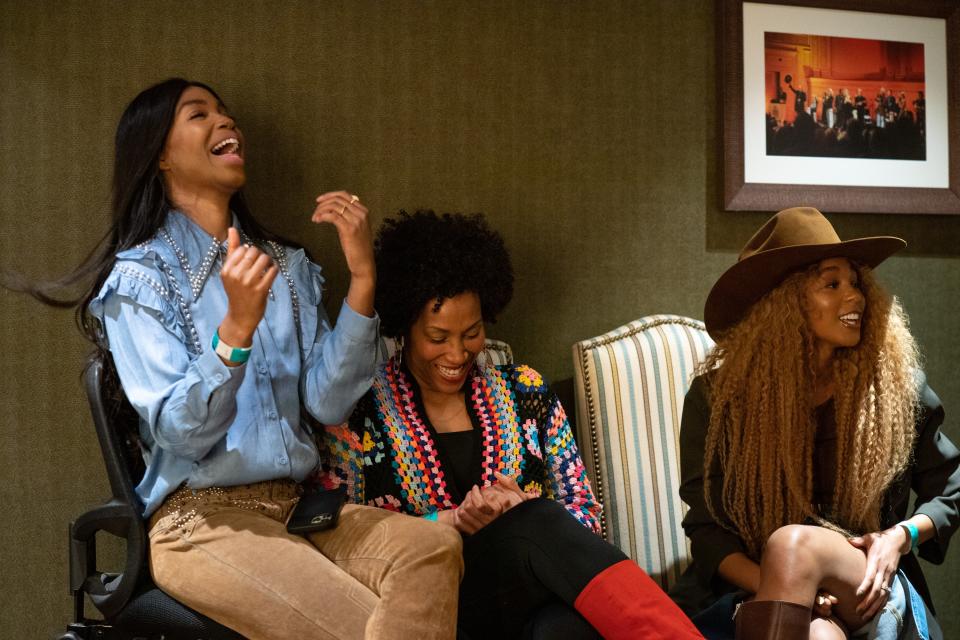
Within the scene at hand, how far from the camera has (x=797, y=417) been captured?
2.33 metres

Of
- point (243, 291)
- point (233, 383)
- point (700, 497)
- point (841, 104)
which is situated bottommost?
point (700, 497)

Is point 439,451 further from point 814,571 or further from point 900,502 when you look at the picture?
point 900,502

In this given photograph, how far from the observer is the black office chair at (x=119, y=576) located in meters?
1.99

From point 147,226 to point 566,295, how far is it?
1.35 metres

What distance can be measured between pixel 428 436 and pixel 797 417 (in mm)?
933

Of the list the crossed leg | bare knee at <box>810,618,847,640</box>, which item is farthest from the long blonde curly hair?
bare knee at <box>810,618,847,640</box>

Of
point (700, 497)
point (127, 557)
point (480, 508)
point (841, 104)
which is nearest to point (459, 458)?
point (480, 508)

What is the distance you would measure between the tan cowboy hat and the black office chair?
1.44m

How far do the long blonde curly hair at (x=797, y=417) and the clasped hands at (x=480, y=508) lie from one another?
1.61 ft

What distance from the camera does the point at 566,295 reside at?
3062mm

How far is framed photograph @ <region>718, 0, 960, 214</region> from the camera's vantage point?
310cm

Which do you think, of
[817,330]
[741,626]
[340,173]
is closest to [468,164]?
[340,173]

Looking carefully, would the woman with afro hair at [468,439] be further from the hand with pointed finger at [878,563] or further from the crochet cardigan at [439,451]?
the hand with pointed finger at [878,563]

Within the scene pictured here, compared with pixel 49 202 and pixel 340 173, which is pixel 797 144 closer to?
pixel 340 173
